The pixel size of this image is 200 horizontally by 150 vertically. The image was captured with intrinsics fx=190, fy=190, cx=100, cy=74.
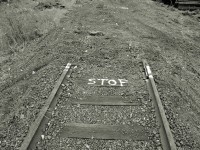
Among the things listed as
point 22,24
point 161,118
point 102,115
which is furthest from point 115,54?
point 22,24

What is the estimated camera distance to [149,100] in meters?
4.08

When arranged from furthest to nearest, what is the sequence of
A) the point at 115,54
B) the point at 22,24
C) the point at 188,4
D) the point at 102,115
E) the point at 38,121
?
the point at 188,4, the point at 22,24, the point at 115,54, the point at 102,115, the point at 38,121

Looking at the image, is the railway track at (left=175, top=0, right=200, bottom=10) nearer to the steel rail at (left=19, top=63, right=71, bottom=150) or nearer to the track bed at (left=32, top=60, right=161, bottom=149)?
the track bed at (left=32, top=60, right=161, bottom=149)

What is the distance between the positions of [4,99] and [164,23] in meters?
6.70

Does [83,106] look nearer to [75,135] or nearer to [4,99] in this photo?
[75,135]

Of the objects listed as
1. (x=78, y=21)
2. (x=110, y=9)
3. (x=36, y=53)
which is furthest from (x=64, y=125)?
(x=110, y=9)

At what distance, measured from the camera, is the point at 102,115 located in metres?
3.79

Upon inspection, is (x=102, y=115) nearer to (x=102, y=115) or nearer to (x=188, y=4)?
(x=102, y=115)

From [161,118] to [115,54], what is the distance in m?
2.77

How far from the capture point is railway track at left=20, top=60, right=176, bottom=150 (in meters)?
3.27

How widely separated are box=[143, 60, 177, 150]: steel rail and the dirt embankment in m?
0.16

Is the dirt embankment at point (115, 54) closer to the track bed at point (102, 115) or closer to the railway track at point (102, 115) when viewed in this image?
the railway track at point (102, 115)

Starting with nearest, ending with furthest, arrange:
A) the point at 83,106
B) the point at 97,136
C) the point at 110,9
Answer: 1. the point at 97,136
2. the point at 83,106
3. the point at 110,9

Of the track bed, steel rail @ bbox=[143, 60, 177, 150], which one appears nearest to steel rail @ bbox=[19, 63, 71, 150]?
the track bed
